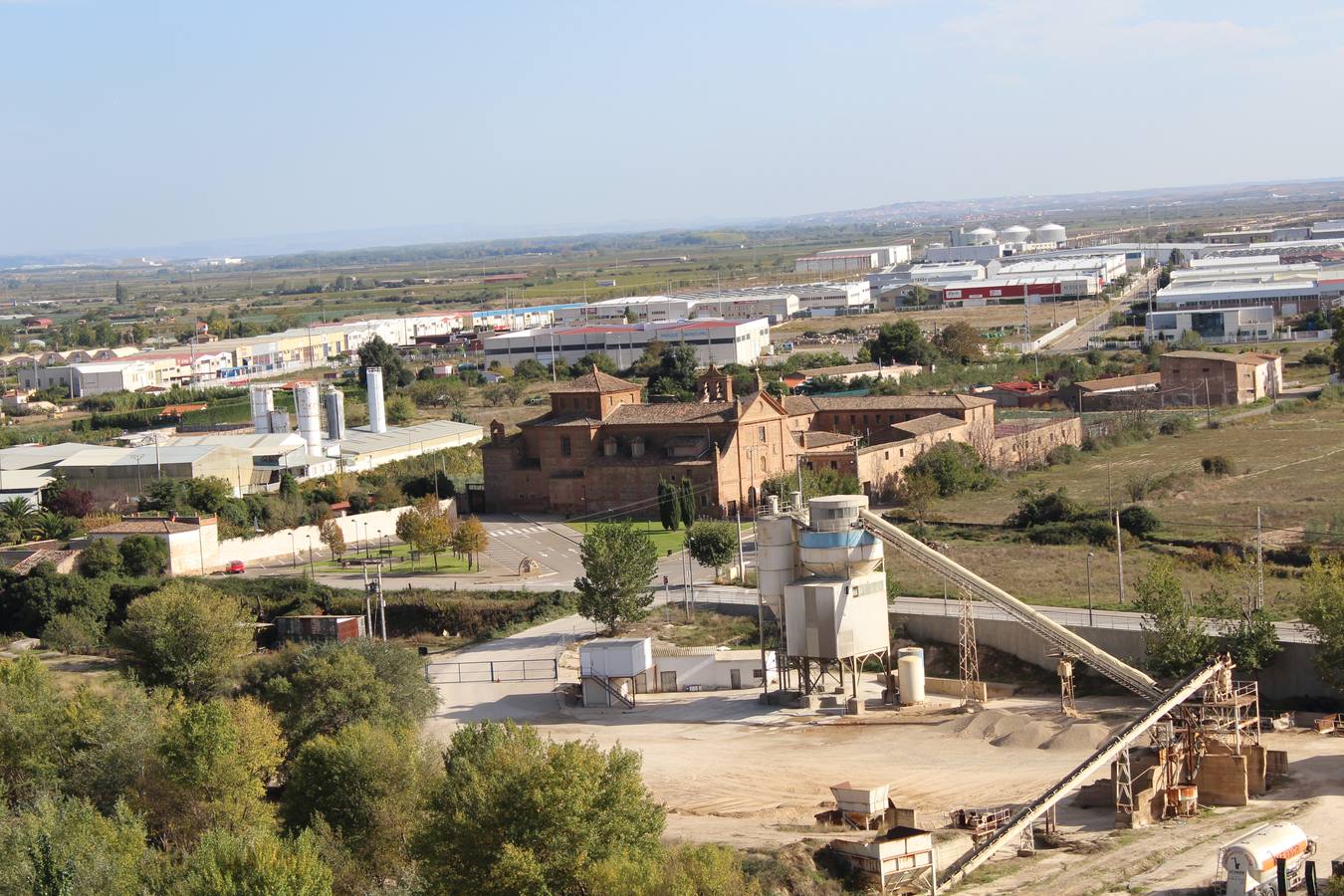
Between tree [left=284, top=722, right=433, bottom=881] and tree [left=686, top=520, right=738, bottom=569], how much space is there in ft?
49.6

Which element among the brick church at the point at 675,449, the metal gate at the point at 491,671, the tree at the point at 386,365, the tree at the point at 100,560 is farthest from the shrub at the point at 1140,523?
the tree at the point at 386,365

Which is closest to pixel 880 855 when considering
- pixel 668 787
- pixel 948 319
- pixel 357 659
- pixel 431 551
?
pixel 668 787

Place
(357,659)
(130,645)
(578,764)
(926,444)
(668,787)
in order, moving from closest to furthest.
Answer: (578,764), (668,787), (357,659), (130,645), (926,444)

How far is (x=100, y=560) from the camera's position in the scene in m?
42.8

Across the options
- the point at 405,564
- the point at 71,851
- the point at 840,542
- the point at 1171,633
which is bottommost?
the point at 405,564

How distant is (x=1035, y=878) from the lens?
2083 centimetres

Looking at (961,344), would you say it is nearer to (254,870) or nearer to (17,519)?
(17,519)

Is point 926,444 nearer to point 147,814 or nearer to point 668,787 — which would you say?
point 668,787

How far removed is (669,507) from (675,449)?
9.09ft

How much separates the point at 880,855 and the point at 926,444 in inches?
1191

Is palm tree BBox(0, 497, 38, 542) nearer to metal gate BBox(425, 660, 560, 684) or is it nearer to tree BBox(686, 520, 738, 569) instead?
metal gate BBox(425, 660, 560, 684)

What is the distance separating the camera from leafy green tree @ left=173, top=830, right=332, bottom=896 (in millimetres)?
17938

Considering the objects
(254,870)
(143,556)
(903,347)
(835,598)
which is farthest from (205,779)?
(903,347)

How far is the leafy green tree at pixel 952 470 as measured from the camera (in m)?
47.6
